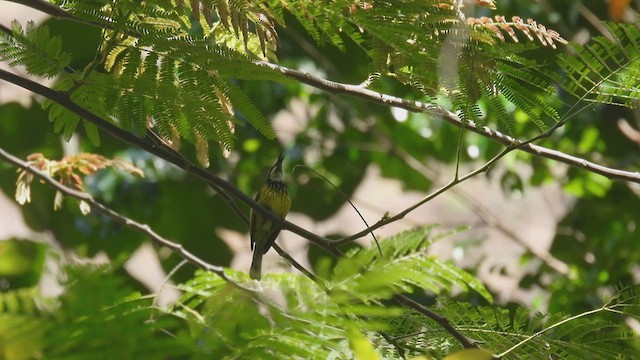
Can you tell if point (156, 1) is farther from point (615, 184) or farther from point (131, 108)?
point (615, 184)

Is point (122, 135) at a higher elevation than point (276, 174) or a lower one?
higher

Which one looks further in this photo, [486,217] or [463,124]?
[486,217]

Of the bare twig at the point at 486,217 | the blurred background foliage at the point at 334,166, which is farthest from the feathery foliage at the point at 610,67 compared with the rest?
the bare twig at the point at 486,217

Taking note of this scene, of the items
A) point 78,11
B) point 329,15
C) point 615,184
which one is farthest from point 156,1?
point 615,184

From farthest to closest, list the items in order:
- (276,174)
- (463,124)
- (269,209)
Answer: (276,174) → (269,209) → (463,124)

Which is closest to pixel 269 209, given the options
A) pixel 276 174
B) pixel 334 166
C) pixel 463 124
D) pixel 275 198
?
pixel 275 198

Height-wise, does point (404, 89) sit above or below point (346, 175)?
above

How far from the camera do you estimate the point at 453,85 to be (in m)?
2.02

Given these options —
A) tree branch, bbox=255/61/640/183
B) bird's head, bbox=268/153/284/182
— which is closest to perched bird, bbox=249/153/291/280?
bird's head, bbox=268/153/284/182

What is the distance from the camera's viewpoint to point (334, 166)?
5281 millimetres

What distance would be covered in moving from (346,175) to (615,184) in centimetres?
157

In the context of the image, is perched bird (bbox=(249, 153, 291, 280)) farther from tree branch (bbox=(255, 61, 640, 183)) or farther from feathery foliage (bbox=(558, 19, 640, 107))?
feathery foliage (bbox=(558, 19, 640, 107))

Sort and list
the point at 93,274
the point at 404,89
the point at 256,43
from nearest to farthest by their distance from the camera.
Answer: the point at 93,274, the point at 256,43, the point at 404,89

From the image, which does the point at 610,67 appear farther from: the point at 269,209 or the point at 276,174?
the point at 276,174
